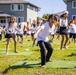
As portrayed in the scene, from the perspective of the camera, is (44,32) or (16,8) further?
(16,8)

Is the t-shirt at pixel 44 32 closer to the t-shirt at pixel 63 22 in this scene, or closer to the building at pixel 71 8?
the t-shirt at pixel 63 22

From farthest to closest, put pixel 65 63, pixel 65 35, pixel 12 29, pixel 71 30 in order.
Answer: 1. pixel 71 30
2. pixel 65 35
3. pixel 12 29
4. pixel 65 63

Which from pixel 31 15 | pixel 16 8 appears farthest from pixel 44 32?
pixel 31 15

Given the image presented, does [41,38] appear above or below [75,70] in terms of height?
above

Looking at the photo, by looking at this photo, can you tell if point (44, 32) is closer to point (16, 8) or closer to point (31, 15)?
point (16, 8)

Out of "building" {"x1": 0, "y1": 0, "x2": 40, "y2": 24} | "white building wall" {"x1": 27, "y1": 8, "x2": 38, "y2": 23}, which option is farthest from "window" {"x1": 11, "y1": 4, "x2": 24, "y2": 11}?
"white building wall" {"x1": 27, "y1": 8, "x2": 38, "y2": 23}

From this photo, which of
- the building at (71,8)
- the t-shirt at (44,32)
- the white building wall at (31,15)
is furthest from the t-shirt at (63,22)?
the white building wall at (31,15)

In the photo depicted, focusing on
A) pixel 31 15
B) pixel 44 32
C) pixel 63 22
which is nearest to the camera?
pixel 44 32

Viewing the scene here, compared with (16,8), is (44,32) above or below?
below

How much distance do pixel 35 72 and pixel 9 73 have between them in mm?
769

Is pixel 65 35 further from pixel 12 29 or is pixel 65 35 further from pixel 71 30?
pixel 71 30

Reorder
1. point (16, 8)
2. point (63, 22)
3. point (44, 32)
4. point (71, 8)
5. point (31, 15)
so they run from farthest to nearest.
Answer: point (31, 15) → point (16, 8) → point (71, 8) → point (63, 22) → point (44, 32)

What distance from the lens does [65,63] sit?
1022 centimetres

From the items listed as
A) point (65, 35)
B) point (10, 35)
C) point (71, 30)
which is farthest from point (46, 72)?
point (71, 30)
